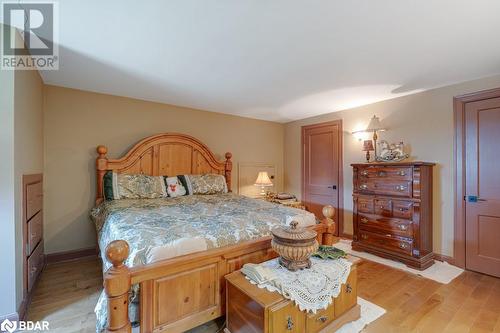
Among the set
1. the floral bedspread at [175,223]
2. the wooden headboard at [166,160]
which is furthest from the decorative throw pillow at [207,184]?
the floral bedspread at [175,223]

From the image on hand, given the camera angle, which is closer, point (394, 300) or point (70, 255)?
point (394, 300)

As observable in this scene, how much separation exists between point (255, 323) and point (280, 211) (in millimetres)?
1215

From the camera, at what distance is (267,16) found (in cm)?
166

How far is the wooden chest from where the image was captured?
1.38 m

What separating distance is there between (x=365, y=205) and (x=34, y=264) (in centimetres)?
392

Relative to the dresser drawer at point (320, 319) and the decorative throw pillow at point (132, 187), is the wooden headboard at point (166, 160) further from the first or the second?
the dresser drawer at point (320, 319)

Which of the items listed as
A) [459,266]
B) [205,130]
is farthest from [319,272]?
[205,130]

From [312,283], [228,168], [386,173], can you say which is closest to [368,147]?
[386,173]

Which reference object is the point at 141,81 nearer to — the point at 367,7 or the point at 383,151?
the point at 367,7

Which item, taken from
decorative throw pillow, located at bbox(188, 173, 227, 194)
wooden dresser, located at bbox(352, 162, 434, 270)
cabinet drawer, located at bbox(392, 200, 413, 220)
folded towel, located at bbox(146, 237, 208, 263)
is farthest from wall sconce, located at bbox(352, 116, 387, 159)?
folded towel, located at bbox(146, 237, 208, 263)

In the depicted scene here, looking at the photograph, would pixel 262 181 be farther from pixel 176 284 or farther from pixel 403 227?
pixel 176 284

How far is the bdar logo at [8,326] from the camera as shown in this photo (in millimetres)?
1717

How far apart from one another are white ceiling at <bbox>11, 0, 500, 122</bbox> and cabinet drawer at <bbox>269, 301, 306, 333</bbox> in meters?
1.88

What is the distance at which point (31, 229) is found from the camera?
2229mm
